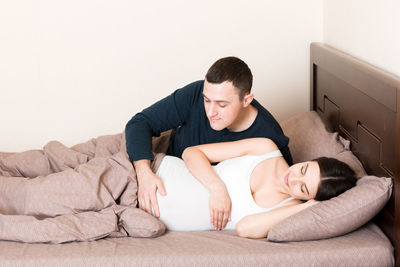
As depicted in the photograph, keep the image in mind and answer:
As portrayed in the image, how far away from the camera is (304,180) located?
6.23 ft

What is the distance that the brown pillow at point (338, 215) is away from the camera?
1768mm

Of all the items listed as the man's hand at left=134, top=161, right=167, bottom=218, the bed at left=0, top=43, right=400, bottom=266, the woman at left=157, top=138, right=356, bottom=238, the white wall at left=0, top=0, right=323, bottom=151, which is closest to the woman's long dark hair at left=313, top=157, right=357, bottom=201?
the woman at left=157, top=138, right=356, bottom=238

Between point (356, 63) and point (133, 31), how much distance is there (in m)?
1.47

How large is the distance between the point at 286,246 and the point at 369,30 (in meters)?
0.97

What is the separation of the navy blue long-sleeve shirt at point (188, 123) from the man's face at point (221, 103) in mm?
162

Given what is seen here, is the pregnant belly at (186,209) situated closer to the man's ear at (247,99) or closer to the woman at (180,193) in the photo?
the woman at (180,193)

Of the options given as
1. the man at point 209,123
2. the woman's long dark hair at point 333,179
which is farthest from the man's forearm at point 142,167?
the woman's long dark hair at point 333,179

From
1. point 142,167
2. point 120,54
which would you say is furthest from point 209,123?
point 120,54

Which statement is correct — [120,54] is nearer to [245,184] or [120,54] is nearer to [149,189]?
[149,189]

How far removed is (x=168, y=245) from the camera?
1819mm

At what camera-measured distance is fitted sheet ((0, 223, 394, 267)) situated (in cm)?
172

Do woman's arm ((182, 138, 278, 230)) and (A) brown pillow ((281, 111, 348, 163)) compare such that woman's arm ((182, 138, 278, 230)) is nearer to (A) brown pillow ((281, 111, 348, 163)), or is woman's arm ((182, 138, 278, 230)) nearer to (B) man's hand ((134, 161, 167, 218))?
(B) man's hand ((134, 161, 167, 218))

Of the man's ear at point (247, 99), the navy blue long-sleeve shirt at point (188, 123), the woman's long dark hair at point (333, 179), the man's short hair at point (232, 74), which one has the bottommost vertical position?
the woman's long dark hair at point (333, 179)

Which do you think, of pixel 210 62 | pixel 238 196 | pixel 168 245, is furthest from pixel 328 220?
pixel 210 62
